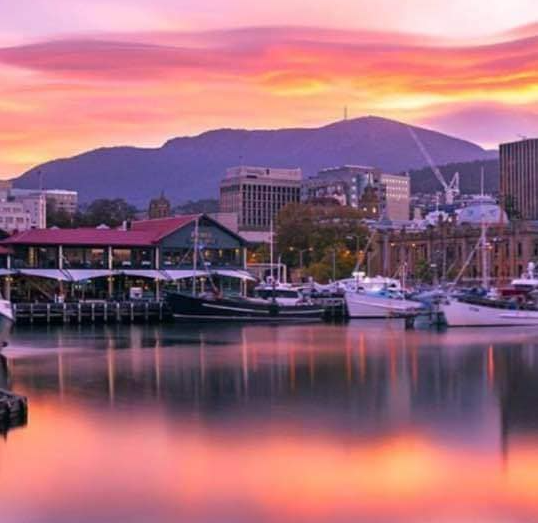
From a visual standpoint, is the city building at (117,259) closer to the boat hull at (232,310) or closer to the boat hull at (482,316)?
the boat hull at (232,310)

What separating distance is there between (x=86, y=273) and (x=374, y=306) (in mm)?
25428

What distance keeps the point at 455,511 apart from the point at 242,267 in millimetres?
80796

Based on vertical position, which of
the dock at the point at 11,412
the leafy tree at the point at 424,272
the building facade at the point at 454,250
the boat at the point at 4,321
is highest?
the building facade at the point at 454,250

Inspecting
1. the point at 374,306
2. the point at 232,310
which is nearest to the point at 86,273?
the point at 232,310

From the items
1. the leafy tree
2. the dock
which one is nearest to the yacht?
the dock

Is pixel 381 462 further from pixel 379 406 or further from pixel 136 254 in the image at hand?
pixel 136 254

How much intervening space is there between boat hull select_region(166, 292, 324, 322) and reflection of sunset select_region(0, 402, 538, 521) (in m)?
53.8

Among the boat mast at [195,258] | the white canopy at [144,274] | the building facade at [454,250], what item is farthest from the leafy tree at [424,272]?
the white canopy at [144,274]

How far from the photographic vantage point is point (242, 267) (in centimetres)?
10431

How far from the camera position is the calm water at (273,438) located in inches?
970

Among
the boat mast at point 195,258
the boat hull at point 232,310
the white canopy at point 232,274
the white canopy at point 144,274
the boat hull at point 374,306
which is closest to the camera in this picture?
the boat hull at point 232,310

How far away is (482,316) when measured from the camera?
80.5m

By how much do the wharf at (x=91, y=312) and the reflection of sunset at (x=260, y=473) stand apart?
175ft

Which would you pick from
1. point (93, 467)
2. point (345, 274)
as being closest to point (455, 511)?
point (93, 467)
